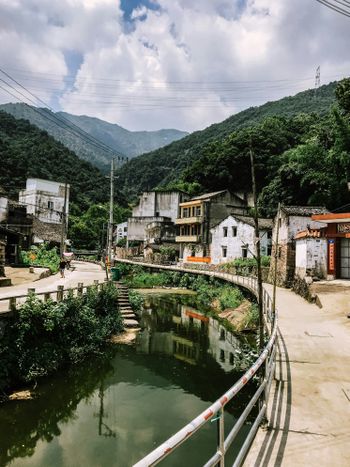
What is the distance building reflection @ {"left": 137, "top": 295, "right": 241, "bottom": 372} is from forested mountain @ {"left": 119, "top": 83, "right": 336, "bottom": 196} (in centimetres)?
3554

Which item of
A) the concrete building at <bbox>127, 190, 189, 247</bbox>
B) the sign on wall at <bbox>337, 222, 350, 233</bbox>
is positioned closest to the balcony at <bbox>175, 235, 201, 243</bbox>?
the concrete building at <bbox>127, 190, 189, 247</bbox>

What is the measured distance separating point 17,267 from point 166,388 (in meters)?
21.6

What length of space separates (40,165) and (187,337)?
65.7m

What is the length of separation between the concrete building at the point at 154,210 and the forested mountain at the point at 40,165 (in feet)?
59.9

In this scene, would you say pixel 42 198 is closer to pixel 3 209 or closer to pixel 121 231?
pixel 121 231

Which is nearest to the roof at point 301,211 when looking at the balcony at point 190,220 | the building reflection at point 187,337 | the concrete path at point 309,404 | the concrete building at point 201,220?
the building reflection at point 187,337

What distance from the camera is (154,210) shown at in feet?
210

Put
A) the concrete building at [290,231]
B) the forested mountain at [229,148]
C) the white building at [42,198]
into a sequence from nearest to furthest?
the concrete building at [290,231]
the forested mountain at [229,148]
the white building at [42,198]

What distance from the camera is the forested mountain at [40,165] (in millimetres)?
67375

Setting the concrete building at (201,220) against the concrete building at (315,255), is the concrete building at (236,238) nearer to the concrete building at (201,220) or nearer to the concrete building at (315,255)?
the concrete building at (201,220)

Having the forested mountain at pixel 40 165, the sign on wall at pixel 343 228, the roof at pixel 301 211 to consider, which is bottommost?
the sign on wall at pixel 343 228

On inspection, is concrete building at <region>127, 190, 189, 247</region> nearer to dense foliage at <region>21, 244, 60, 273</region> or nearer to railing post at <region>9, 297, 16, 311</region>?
dense foliage at <region>21, 244, 60, 273</region>

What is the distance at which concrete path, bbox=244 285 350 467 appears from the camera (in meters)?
4.43

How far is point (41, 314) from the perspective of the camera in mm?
11805
